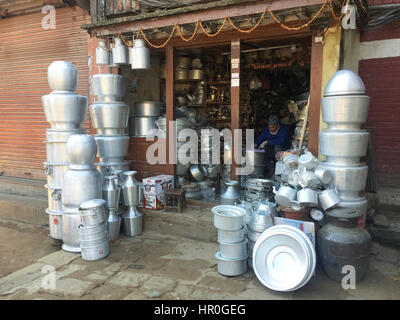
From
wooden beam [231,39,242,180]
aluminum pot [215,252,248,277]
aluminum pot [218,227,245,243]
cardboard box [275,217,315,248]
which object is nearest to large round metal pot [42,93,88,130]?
wooden beam [231,39,242,180]

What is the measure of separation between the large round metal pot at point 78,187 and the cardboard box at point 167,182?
57.0 inches

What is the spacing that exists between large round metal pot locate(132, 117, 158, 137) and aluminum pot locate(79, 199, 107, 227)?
2.42 metres

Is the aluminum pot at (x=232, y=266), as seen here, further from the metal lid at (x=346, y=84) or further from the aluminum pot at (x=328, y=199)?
Result: the metal lid at (x=346, y=84)

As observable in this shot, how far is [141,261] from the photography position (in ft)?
15.7

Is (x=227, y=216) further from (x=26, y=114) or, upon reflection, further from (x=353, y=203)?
(x=26, y=114)

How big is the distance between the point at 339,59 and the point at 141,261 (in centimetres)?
412

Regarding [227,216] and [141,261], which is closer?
[227,216]

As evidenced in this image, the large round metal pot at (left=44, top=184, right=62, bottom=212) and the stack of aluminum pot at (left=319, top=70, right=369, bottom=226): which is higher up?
the stack of aluminum pot at (left=319, top=70, right=369, bottom=226)

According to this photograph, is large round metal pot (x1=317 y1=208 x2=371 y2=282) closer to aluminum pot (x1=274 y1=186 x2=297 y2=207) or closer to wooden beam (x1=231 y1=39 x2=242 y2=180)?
aluminum pot (x1=274 y1=186 x2=297 y2=207)

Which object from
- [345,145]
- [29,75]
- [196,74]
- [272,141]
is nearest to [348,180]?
[345,145]

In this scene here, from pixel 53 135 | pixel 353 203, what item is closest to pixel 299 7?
Answer: pixel 353 203

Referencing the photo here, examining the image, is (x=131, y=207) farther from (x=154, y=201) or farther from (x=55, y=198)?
(x=55, y=198)

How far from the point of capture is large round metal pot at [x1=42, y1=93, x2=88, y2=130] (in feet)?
16.9

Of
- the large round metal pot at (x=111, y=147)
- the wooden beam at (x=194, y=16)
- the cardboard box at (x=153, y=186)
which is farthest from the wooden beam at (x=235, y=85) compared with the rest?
the large round metal pot at (x=111, y=147)
